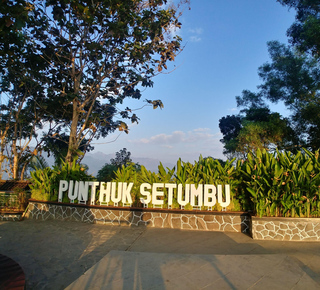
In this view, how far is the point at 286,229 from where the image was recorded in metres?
6.20

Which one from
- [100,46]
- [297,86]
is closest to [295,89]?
[297,86]

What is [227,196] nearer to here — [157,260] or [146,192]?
[146,192]

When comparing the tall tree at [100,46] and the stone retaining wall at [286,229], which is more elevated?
the tall tree at [100,46]

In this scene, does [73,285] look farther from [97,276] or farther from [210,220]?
[210,220]

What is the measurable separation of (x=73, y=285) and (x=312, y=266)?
422cm

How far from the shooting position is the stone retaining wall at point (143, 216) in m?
7.14

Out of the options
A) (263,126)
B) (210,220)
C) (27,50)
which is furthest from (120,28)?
(263,126)

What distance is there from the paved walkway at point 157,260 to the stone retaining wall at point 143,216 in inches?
14.4

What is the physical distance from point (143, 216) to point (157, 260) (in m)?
3.43

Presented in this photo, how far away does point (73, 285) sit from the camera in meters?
3.57

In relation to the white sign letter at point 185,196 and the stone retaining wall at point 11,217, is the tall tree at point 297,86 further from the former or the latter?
the stone retaining wall at point 11,217

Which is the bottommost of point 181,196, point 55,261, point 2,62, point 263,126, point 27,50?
point 55,261

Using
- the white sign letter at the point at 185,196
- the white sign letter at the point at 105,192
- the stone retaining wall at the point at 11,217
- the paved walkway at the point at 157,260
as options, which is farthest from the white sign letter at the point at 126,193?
the stone retaining wall at the point at 11,217

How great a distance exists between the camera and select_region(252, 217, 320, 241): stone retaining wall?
6121mm
